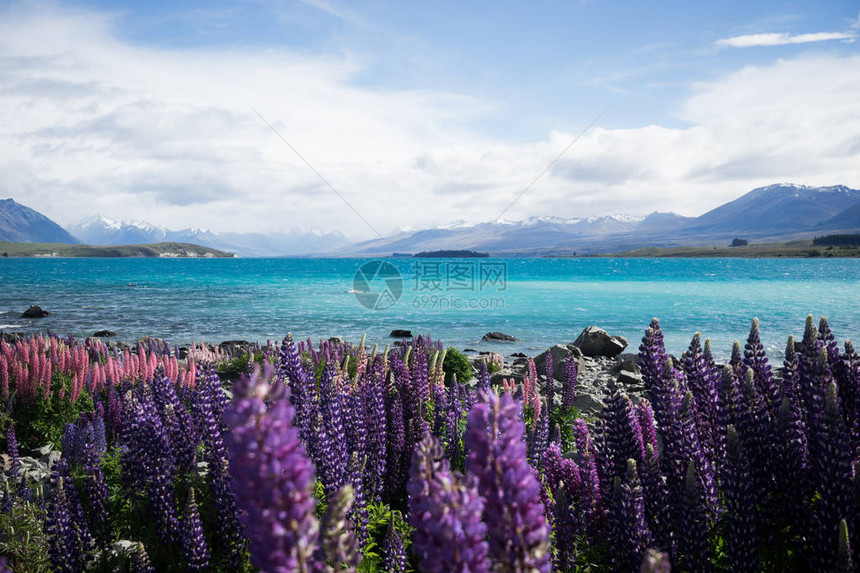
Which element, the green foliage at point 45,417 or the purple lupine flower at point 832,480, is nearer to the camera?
the purple lupine flower at point 832,480

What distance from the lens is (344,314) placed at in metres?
51.4

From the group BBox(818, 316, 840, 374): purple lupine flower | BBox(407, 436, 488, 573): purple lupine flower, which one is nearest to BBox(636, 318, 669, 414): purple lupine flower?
BBox(818, 316, 840, 374): purple lupine flower

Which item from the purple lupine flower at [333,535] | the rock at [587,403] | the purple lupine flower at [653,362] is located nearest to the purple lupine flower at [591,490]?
the purple lupine flower at [653,362]

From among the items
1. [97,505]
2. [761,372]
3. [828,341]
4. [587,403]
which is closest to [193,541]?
[97,505]

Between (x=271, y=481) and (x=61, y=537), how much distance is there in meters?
4.43

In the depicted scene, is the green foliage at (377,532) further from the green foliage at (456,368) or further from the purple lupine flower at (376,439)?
the green foliage at (456,368)

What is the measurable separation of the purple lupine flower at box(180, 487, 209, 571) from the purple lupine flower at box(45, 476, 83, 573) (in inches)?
44.9

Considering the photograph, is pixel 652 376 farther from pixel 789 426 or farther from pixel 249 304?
pixel 249 304

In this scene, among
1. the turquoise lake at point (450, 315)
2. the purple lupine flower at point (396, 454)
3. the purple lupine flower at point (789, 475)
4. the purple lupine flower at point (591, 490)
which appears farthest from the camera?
the turquoise lake at point (450, 315)

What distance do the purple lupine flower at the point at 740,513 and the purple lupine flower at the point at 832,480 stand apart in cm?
39

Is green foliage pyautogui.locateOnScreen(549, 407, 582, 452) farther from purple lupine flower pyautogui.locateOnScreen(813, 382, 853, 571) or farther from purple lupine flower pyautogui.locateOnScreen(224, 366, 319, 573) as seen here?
purple lupine flower pyautogui.locateOnScreen(224, 366, 319, 573)

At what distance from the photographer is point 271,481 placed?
172 cm

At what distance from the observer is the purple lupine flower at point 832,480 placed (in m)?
3.42

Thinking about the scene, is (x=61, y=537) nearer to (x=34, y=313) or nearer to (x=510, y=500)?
(x=510, y=500)
